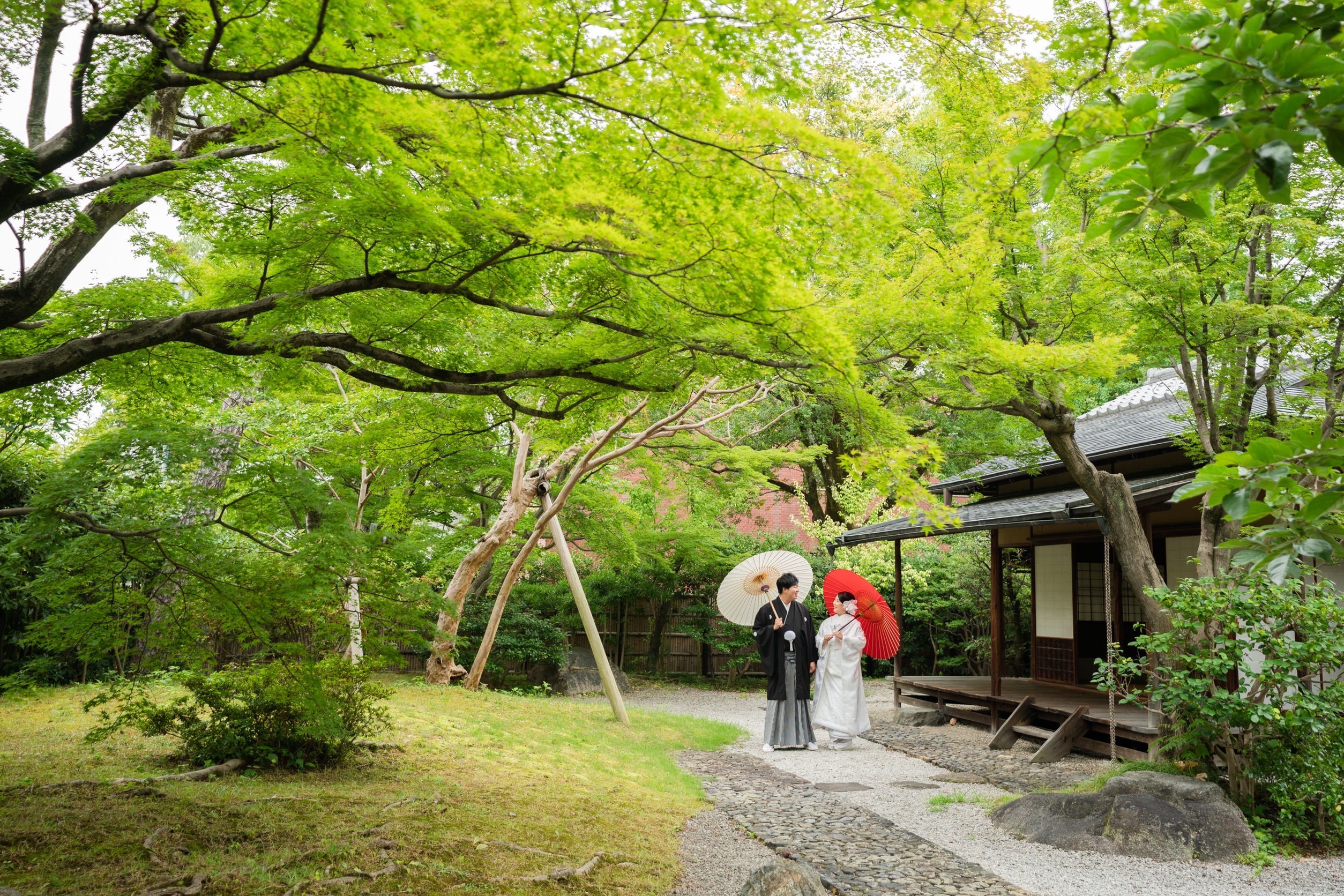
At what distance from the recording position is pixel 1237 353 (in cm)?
749

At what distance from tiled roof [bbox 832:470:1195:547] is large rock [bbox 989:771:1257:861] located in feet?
7.23

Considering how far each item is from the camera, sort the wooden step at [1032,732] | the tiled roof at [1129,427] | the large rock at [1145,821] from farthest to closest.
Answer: the wooden step at [1032,732] < the tiled roof at [1129,427] < the large rock at [1145,821]

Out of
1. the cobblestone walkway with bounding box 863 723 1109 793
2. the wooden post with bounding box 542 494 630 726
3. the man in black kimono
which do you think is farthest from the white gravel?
the wooden post with bounding box 542 494 630 726

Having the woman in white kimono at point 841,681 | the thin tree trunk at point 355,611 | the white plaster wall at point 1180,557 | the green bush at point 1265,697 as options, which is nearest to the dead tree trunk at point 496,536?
the woman in white kimono at point 841,681

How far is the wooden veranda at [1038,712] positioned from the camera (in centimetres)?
899

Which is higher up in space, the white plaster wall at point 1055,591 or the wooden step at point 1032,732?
the white plaster wall at point 1055,591

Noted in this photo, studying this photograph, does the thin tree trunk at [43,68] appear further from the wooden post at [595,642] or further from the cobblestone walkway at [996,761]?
the cobblestone walkway at [996,761]

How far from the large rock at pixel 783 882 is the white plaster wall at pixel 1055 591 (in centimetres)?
1005

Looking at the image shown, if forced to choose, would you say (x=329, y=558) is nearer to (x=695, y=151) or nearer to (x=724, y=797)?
(x=695, y=151)

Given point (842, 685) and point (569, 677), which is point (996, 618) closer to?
point (842, 685)

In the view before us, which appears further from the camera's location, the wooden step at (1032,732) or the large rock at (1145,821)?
the wooden step at (1032,732)

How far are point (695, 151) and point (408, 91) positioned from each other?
1401mm

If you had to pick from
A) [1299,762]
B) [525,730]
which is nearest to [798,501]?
[525,730]

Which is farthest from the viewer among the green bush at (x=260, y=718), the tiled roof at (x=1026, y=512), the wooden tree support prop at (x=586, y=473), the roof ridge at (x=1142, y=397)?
the roof ridge at (x=1142, y=397)
